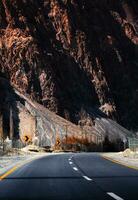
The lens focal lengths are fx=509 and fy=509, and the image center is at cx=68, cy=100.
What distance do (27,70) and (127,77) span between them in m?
38.3

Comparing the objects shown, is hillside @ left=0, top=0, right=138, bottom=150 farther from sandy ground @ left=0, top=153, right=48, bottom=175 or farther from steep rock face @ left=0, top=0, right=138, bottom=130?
sandy ground @ left=0, top=153, right=48, bottom=175

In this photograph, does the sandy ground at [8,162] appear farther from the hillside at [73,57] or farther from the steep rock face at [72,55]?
the steep rock face at [72,55]

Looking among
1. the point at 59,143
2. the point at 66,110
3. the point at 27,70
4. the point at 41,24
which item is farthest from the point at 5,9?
the point at 59,143

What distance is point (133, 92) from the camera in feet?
476

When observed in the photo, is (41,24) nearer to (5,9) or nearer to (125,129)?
(5,9)

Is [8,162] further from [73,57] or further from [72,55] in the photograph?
[72,55]

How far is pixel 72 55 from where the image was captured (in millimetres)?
139375

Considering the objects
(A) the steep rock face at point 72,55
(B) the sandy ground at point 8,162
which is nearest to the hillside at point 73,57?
(A) the steep rock face at point 72,55

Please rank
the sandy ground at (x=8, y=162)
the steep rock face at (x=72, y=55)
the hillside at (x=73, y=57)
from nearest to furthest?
1. the sandy ground at (x=8, y=162)
2. the hillside at (x=73, y=57)
3. the steep rock face at (x=72, y=55)

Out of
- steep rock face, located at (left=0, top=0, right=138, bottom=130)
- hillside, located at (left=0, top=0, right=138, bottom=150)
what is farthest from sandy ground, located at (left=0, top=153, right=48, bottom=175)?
steep rock face, located at (left=0, top=0, right=138, bottom=130)

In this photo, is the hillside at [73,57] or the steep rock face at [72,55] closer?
the hillside at [73,57]

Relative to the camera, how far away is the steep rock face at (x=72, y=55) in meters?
122

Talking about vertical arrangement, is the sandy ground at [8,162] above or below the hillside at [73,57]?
below

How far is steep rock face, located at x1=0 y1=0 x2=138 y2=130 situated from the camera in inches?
4788
